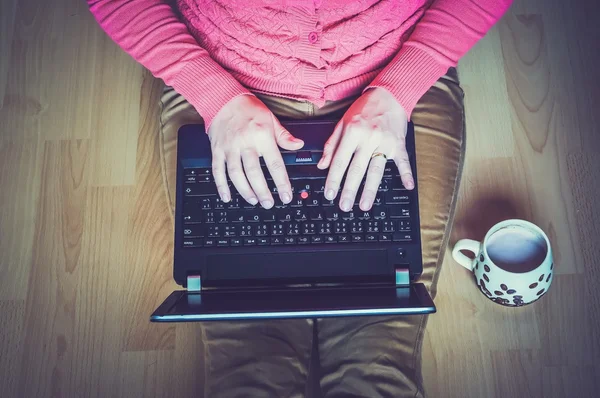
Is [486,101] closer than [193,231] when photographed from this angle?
No

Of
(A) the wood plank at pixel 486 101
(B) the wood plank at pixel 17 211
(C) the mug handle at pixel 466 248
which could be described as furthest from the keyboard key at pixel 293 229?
(B) the wood plank at pixel 17 211

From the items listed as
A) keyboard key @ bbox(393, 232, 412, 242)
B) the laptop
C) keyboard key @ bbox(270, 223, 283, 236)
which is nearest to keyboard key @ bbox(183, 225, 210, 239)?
the laptop

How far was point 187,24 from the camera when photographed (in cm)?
85

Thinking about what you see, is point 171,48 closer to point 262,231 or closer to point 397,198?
point 262,231

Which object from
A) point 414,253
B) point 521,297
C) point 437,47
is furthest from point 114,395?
point 437,47

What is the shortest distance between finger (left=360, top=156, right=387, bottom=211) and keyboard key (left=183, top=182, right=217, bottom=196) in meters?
0.24

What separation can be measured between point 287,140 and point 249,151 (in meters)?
0.06

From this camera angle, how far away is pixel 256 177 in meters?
0.76

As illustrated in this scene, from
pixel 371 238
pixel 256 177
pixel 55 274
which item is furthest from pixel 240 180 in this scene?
pixel 55 274

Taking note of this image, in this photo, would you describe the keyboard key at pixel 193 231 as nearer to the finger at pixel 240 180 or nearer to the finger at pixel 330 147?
the finger at pixel 240 180

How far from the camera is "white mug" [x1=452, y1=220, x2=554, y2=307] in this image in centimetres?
81

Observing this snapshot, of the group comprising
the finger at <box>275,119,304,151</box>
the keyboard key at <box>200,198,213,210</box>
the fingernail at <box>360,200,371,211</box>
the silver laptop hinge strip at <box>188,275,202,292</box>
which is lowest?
the silver laptop hinge strip at <box>188,275,202,292</box>

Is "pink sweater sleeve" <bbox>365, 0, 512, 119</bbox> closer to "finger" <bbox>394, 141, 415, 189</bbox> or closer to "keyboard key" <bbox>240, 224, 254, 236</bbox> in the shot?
"finger" <bbox>394, 141, 415, 189</bbox>

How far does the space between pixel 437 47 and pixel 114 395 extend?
0.92m
